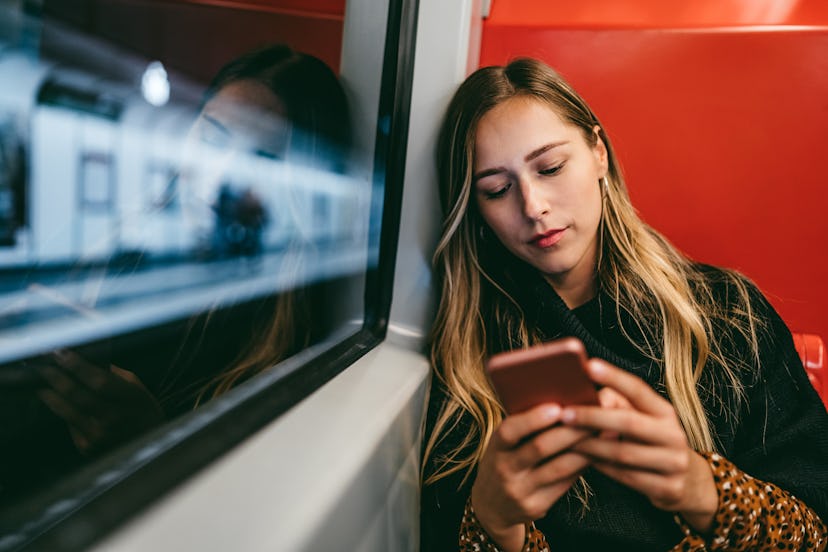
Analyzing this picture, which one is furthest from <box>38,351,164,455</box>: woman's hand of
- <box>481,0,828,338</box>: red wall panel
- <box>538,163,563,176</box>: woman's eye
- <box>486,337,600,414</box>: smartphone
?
<box>481,0,828,338</box>: red wall panel

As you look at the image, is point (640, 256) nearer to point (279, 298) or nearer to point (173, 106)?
point (279, 298)

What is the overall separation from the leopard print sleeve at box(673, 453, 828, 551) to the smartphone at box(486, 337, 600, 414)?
378 mm

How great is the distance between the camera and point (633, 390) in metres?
0.59

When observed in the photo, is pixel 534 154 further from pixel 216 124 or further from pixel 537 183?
pixel 216 124

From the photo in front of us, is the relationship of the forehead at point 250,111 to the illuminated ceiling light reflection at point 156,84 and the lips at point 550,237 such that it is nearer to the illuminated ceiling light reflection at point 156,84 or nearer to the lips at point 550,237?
the illuminated ceiling light reflection at point 156,84

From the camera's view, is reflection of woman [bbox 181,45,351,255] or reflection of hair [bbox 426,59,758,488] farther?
reflection of hair [bbox 426,59,758,488]

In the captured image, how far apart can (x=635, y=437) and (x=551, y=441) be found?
3.7 inches

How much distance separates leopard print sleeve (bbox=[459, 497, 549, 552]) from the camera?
0.85 meters

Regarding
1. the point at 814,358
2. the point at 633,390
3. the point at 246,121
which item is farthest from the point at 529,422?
the point at 814,358

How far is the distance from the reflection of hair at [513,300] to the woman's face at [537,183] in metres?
0.03

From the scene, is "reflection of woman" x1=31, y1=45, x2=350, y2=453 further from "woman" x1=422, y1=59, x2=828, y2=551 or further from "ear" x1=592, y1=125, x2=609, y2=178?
"ear" x1=592, y1=125, x2=609, y2=178

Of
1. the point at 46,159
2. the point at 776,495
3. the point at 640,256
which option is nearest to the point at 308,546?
the point at 46,159

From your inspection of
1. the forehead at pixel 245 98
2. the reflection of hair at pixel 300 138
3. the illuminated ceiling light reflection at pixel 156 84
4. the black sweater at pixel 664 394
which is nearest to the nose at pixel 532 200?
the black sweater at pixel 664 394

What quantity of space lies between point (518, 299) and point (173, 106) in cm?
84
